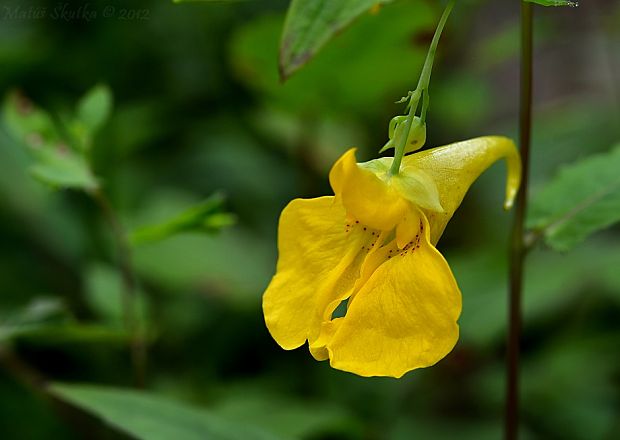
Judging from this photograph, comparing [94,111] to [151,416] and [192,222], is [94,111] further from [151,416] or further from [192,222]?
[151,416]

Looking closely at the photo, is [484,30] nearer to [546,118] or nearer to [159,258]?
[546,118]

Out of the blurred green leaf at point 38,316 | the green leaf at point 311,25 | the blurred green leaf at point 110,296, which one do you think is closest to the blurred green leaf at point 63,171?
the blurred green leaf at point 38,316

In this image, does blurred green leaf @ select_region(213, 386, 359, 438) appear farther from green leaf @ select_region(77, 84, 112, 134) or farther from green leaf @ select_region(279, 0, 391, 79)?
green leaf @ select_region(279, 0, 391, 79)

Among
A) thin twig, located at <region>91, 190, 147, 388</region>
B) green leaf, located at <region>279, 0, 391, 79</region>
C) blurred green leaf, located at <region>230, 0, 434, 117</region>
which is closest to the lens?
green leaf, located at <region>279, 0, 391, 79</region>

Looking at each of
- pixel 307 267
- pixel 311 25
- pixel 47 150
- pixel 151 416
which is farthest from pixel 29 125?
pixel 311 25

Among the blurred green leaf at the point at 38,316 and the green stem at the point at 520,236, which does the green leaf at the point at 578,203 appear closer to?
the green stem at the point at 520,236

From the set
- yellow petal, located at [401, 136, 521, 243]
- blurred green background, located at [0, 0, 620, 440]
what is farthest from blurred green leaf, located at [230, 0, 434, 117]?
yellow petal, located at [401, 136, 521, 243]

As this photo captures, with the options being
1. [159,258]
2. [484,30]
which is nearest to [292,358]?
[159,258]
